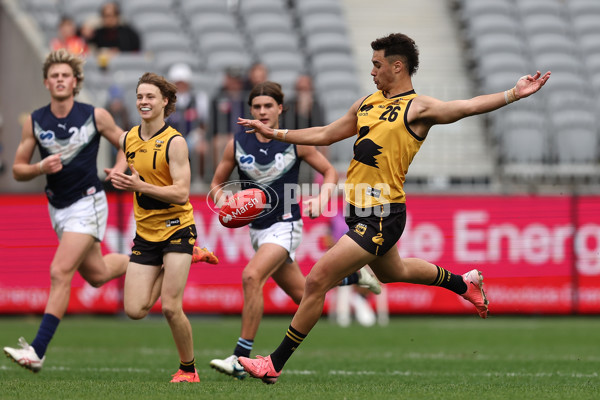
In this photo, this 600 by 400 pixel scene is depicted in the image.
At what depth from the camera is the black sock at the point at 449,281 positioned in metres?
8.43

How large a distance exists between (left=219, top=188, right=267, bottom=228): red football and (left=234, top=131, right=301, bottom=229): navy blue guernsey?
0.69 feet

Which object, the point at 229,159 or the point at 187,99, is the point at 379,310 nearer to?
the point at 187,99

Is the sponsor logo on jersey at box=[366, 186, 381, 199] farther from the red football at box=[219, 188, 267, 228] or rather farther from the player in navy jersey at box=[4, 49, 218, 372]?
the player in navy jersey at box=[4, 49, 218, 372]

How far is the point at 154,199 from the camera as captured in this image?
331 inches

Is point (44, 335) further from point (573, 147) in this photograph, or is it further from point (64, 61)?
point (573, 147)

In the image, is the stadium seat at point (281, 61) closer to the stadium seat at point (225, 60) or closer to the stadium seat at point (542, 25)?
the stadium seat at point (225, 60)

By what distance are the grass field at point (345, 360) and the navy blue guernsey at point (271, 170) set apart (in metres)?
1.41

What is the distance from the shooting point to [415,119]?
25.4ft

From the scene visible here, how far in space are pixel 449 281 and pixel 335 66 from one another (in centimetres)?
1374

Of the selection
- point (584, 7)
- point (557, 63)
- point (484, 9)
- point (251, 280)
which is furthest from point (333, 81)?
point (251, 280)

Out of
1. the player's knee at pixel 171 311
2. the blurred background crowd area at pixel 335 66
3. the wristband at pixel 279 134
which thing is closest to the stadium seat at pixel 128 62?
the blurred background crowd area at pixel 335 66

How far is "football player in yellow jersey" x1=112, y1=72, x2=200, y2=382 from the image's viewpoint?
27.2 ft

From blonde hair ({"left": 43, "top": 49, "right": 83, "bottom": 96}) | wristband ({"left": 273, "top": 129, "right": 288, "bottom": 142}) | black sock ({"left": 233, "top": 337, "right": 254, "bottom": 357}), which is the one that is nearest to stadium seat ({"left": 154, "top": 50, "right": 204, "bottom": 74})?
blonde hair ({"left": 43, "top": 49, "right": 83, "bottom": 96})

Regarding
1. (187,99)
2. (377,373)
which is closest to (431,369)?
(377,373)
